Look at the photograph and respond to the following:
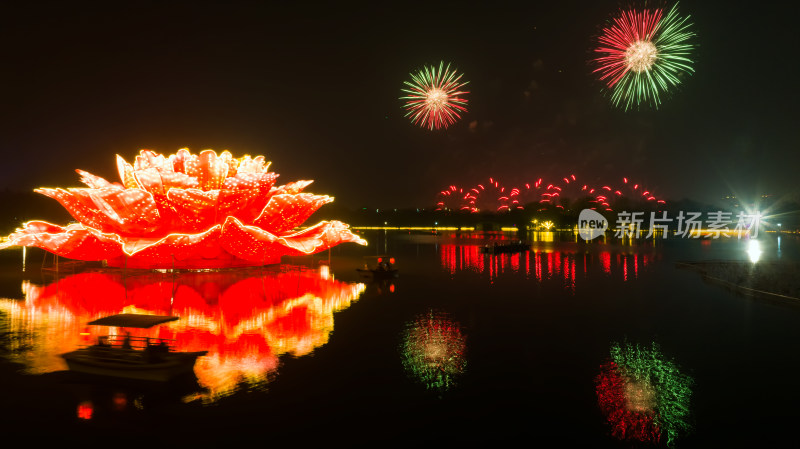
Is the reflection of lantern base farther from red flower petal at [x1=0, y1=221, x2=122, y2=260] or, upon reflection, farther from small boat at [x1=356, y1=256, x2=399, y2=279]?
small boat at [x1=356, y1=256, x2=399, y2=279]

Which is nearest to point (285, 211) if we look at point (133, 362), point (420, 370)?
point (133, 362)

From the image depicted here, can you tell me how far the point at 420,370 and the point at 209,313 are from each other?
7757mm

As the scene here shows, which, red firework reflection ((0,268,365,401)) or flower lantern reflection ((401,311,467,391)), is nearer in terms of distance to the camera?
flower lantern reflection ((401,311,467,391))

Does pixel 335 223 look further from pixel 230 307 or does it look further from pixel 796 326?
pixel 796 326

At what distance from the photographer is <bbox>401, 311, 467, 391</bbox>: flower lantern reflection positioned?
9570 millimetres

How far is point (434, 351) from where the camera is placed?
11.4 m

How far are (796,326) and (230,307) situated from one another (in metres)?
15.7

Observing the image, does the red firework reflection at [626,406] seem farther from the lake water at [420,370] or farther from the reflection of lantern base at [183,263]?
the reflection of lantern base at [183,263]

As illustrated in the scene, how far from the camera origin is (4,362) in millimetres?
10289

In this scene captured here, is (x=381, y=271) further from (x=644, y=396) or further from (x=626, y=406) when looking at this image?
(x=626, y=406)

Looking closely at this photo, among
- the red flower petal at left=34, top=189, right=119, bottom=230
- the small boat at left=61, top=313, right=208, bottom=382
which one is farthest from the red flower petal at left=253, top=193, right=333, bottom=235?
the small boat at left=61, top=313, right=208, bottom=382

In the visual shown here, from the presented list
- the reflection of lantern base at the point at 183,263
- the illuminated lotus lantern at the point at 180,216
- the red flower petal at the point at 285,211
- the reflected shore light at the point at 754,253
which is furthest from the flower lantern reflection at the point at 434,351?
the reflected shore light at the point at 754,253

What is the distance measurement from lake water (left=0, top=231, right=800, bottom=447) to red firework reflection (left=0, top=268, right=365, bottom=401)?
83 millimetres

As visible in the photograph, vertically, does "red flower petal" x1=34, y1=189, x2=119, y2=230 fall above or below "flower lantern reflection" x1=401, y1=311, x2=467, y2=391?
above
